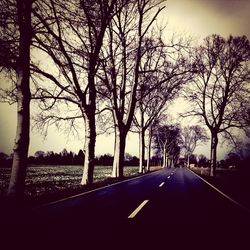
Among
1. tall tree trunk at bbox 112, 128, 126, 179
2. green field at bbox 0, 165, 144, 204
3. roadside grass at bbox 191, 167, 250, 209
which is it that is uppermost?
tall tree trunk at bbox 112, 128, 126, 179

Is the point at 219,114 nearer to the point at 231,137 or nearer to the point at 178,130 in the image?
the point at 231,137

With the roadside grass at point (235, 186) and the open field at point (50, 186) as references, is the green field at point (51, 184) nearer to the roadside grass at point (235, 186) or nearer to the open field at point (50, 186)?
the open field at point (50, 186)

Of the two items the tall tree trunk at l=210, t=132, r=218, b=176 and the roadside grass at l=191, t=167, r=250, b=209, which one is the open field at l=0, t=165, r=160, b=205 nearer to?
the roadside grass at l=191, t=167, r=250, b=209

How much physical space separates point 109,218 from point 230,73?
26513 mm

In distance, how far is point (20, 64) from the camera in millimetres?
10008

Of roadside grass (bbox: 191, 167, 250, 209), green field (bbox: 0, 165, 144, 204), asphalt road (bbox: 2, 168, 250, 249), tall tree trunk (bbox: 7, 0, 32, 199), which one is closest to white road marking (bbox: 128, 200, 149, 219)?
asphalt road (bbox: 2, 168, 250, 249)

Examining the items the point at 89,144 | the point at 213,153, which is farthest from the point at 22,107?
the point at 213,153

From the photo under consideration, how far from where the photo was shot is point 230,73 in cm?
2942

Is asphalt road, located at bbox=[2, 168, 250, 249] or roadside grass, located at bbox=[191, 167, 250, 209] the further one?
roadside grass, located at bbox=[191, 167, 250, 209]

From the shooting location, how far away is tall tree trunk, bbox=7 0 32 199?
30.8 feet

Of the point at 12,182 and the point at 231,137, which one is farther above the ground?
the point at 231,137

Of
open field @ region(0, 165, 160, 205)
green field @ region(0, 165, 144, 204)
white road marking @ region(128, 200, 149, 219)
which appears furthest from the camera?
green field @ region(0, 165, 144, 204)

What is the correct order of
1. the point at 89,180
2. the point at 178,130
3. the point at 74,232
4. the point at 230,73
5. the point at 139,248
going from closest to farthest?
1. the point at 139,248
2. the point at 74,232
3. the point at 89,180
4. the point at 230,73
5. the point at 178,130

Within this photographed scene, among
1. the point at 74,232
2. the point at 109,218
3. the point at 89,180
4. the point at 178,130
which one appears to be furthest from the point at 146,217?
the point at 178,130
